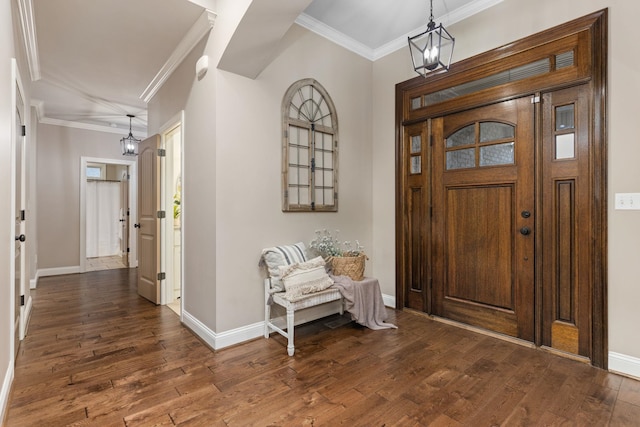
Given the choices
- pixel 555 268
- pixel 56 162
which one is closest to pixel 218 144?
pixel 555 268

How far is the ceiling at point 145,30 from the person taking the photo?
255 cm

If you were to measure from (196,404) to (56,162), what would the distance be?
5608 mm

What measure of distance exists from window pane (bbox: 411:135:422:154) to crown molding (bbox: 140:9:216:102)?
85.7 inches

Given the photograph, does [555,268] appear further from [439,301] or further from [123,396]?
[123,396]

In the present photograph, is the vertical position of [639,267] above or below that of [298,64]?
below

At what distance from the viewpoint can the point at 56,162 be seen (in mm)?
5434

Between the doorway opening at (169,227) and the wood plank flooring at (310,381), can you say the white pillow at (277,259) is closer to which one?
the wood plank flooring at (310,381)

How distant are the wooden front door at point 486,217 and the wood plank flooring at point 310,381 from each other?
0.27 m

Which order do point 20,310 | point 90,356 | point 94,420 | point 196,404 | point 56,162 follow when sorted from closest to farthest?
point 94,420
point 196,404
point 90,356
point 20,310
point 56,162

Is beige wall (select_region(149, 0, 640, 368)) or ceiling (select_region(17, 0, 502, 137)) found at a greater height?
ceiling (select_region(17, 0, 502, 137))

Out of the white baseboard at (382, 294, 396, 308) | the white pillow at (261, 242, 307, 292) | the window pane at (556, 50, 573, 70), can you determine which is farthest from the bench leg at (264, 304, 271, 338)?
the window pane at (556, 50, 573, 70)

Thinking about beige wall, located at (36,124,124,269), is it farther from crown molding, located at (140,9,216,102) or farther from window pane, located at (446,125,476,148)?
window pane, located at (446,125,476,148)

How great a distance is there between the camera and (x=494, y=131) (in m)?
2.76

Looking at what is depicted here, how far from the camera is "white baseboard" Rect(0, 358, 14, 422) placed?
5.41 feet
